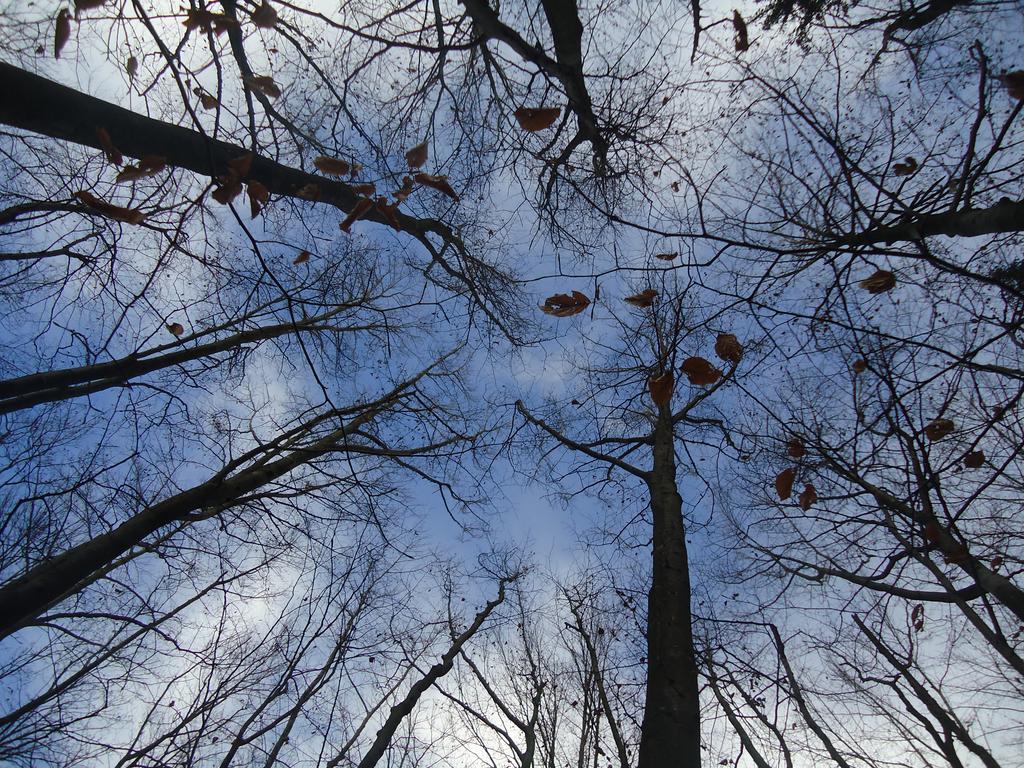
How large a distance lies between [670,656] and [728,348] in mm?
2012

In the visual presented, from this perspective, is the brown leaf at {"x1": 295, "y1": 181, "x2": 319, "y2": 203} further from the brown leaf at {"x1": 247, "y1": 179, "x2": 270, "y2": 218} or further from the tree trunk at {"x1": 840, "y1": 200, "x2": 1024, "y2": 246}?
the tree trunk at {"x1": 840, "y1": 200, "x2": 1024, "y2": 246}

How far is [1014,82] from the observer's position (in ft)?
8.69

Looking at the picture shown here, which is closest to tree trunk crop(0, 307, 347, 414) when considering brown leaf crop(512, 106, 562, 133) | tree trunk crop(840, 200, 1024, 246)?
brown leaf crop(512, 106, 562, 133)

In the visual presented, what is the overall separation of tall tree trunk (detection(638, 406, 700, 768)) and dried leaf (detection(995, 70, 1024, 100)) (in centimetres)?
332

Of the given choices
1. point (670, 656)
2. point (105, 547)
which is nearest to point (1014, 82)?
point (670, 656)

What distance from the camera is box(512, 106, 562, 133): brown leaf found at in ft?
12.8

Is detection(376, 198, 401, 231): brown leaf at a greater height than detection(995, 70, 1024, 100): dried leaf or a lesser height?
greater

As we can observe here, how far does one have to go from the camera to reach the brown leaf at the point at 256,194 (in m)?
3.58

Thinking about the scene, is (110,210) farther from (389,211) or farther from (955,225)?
(955,225)

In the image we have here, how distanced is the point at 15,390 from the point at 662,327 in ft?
18.2

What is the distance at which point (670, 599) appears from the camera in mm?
3057

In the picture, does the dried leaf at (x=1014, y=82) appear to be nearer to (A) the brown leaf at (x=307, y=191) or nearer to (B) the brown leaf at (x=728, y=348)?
(B) the brown leaf at (x=728, y=348)

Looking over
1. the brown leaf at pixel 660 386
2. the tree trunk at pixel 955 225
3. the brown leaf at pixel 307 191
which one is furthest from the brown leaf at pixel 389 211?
the tree trunk at pixel 955 225

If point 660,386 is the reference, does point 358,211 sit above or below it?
above
